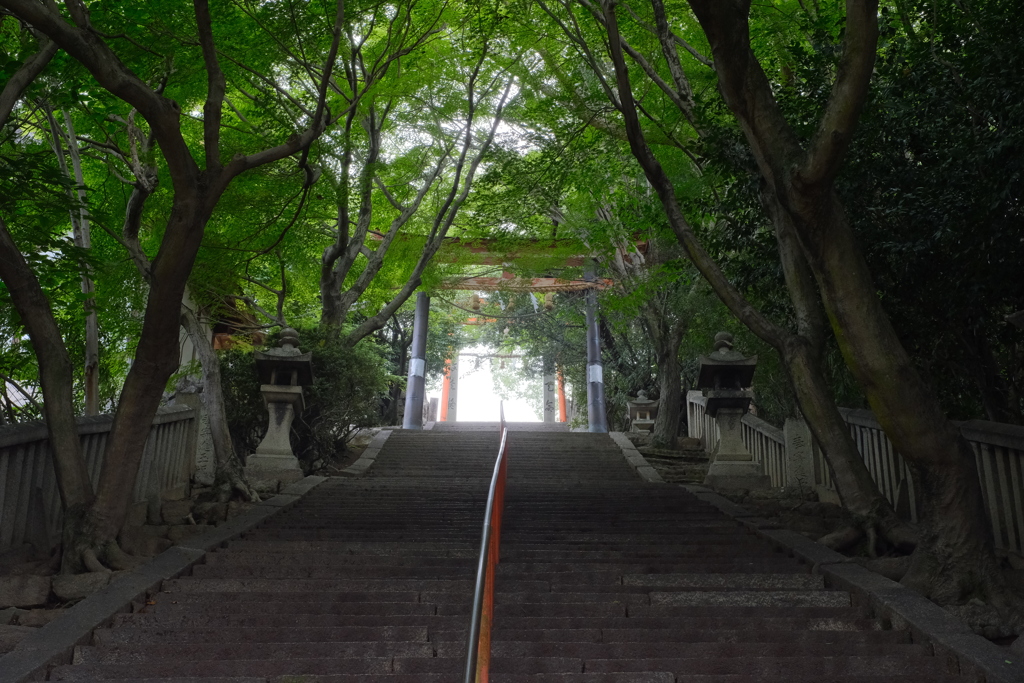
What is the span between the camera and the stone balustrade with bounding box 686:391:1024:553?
19.7ft

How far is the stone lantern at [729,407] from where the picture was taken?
37.7 ft

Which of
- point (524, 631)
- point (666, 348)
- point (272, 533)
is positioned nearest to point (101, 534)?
point (272, 533)

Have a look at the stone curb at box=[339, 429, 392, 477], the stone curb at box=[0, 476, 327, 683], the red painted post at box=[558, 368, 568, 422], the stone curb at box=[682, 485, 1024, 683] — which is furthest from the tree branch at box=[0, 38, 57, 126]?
the red painted post at box=[558, 368, 568, 422]

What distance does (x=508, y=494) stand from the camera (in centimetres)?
1041

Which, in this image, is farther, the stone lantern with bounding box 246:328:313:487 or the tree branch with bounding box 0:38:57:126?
the stone lantern with bounding box 246:328:313:487

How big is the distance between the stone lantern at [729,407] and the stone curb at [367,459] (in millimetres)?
5574

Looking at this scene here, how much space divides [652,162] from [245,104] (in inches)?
318

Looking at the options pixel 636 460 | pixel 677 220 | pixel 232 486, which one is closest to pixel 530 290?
pixel 636 460

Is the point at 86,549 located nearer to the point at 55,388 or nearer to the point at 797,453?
the point at 55,388

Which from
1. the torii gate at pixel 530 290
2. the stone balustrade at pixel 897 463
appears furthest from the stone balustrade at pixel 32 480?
the torii gate at pixel 530 290

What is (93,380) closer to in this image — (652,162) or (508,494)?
(508,494)

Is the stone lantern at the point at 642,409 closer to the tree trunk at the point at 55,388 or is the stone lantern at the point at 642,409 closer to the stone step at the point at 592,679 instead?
the tree trunk at the point at 55,388

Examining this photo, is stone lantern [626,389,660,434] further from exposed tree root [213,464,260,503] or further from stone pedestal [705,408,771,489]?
exposed tree root [213,464,260,503]

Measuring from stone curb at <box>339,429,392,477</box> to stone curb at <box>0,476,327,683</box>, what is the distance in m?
5.35
